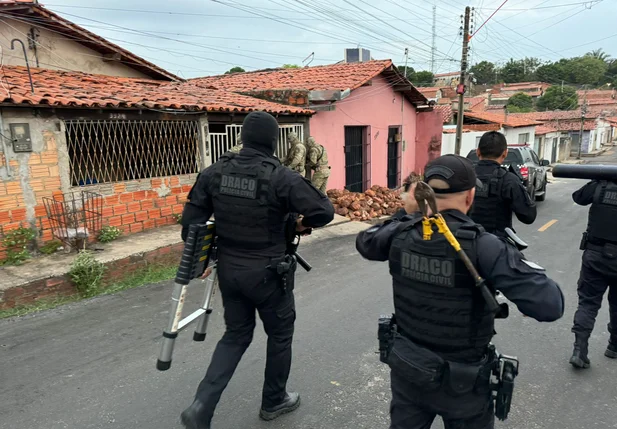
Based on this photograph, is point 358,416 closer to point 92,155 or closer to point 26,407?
point 26,407

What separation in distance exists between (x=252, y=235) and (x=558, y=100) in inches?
2312

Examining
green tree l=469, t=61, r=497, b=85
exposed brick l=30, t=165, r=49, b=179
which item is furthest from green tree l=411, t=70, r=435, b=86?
exposed brick l=30, t=165, r=49, b=179

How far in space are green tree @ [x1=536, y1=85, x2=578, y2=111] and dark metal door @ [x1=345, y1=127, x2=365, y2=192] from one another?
48.5 metres

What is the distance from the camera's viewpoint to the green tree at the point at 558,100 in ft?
164

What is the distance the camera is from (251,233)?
2.39 m

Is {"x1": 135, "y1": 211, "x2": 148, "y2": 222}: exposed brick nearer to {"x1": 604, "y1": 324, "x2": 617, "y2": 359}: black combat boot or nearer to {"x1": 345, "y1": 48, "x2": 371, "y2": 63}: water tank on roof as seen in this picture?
{"x1": 604, "y1": 324, "x2": 617, "y2": 359}: black combat boot

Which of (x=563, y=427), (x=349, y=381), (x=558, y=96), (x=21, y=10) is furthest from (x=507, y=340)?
(x=558, y=96)

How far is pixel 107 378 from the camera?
3074 mm

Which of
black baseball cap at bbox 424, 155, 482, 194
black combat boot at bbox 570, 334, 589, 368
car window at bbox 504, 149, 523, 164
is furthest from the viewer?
car window at bbox 504, 149, 523, 164

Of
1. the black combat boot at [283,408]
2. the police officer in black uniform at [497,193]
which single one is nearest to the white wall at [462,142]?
the police officer in black uniform at [497,193]

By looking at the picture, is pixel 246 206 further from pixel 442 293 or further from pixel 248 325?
pixel 442 293

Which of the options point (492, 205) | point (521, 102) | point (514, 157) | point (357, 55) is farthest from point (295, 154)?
point (521, 102)

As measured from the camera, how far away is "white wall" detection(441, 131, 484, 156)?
57.4ft

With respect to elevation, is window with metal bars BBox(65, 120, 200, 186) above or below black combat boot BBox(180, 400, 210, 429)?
above
